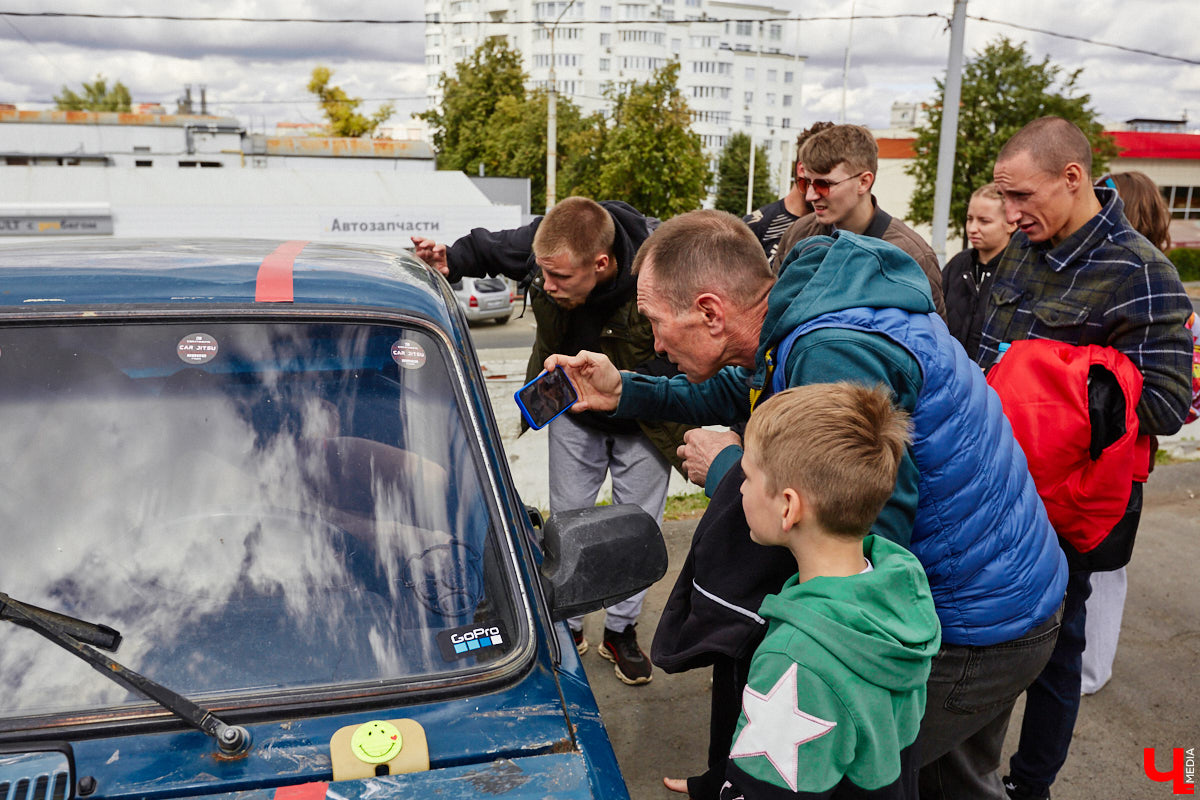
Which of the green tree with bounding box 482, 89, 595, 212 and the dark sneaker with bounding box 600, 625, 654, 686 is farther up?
the green tree with bounding box 482, 89, 595, 212

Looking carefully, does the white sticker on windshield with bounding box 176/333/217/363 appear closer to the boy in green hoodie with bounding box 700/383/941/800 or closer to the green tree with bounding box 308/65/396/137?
the boy in green hoodie with bounding box 700/383/941/800

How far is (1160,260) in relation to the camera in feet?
8.65

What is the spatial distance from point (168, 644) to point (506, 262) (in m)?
2.86

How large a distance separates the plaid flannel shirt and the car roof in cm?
179

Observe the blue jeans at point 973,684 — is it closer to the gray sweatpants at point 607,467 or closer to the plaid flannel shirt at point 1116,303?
the plaid flannel shirt at point 1116,303

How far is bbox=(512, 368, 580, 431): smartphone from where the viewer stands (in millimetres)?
2602

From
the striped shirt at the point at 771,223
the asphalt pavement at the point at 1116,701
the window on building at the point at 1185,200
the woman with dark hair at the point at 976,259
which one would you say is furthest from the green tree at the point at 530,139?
the asphalt pavement at the point at 1116,701

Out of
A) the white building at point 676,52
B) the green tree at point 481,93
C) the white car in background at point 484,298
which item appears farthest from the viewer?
the white building at point 676,52

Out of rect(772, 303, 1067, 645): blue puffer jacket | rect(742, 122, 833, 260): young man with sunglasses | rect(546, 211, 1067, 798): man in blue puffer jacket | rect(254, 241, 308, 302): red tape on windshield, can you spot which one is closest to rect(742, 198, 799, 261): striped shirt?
rect(742, 122, 833, 260): young man with sunglasses

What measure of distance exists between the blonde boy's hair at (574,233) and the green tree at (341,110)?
197 ft

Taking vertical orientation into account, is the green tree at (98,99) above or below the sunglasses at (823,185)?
above

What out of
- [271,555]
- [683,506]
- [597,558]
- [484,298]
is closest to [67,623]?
[271,555]

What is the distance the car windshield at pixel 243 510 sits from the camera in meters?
1.52

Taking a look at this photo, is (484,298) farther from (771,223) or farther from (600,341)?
(600,341)
